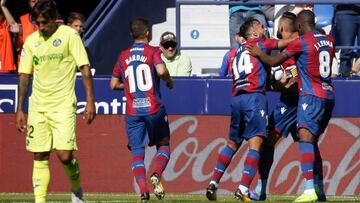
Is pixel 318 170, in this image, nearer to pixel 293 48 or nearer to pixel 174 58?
pixel 293 48

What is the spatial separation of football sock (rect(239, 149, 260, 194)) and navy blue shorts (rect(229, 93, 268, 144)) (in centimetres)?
26

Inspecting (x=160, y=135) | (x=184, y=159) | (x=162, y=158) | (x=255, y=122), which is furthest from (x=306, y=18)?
(x=184, y=159)

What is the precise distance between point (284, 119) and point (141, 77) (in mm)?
1825

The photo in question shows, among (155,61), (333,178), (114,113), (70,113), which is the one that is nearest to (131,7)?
(114,113)

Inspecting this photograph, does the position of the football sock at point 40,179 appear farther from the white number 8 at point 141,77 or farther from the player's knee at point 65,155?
the white number 8 at point 141,77

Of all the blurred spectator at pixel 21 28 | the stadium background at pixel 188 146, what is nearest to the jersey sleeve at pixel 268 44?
the stadium background at pixel 188 146

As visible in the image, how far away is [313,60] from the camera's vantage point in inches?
560

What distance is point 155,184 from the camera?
14.6 m

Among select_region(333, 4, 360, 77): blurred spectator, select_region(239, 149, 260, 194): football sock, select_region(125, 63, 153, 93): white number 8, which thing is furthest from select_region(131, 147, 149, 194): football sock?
select_region(333, 4, 360, 77): blurred spectator

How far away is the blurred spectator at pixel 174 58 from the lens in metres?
18.9

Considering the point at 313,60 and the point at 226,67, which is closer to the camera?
the point at 313,60

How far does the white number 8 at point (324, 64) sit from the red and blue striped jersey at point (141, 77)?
1.96 meters

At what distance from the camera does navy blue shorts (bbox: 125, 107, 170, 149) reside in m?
15.0

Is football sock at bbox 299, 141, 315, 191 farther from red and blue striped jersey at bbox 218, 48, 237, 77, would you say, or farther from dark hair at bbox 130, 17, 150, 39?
red and blue striped jersey at bbox 218, 48, 237, 77
